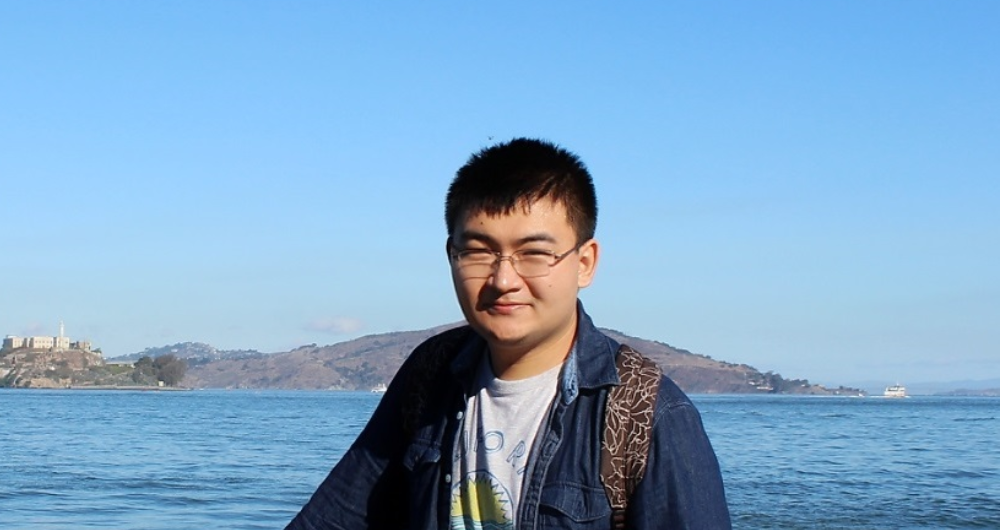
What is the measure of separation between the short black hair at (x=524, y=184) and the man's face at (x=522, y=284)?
14 millimetres

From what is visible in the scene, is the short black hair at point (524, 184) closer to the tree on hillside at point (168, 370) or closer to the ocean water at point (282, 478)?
the ocean water at point (282, 478)

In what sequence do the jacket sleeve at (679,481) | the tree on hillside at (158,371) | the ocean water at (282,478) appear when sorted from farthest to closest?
1. the tree on hillside at (158,371)
2. the ocean water at (282,478)
3. the jacket sleeve at (679,481)

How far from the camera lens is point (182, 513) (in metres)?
17.0

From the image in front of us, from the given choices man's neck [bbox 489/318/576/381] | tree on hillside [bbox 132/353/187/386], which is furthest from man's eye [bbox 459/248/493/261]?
tree on hillside [bbox 132/353/187/386]

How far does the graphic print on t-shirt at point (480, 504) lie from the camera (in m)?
2.08

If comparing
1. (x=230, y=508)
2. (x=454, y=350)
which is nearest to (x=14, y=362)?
(x=230, y=508)

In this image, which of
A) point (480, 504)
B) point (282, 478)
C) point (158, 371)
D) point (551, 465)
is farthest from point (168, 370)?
point (551, 465)

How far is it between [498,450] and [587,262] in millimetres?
325

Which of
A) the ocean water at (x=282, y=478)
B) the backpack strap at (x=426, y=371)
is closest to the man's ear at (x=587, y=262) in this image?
the backpack strap at (x=426, y=371)

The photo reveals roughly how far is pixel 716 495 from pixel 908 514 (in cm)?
1860

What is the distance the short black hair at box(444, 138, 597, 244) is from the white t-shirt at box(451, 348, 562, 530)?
250mm

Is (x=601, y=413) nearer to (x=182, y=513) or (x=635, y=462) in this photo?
(x=635, y=462)

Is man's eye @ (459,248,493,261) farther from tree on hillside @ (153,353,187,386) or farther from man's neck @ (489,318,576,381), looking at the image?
tree on hillside @ (153,353,187,386)

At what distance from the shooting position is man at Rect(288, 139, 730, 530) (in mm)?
1950
